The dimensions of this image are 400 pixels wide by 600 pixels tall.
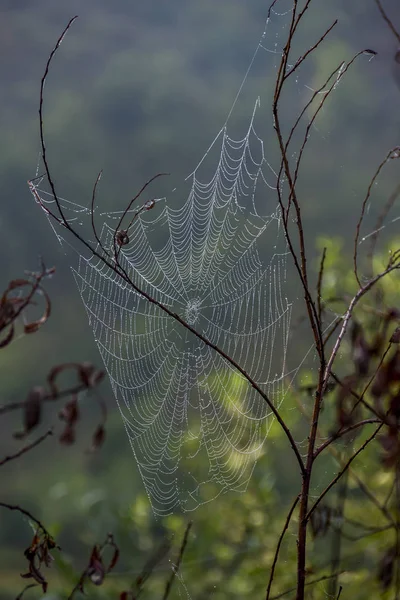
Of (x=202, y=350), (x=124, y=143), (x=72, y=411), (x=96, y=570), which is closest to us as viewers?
(x=72, y=411)

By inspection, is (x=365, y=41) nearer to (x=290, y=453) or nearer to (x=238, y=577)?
(x=290, y=453)

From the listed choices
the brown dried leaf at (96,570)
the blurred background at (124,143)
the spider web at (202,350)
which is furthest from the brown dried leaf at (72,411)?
the blurred background at (124,143)

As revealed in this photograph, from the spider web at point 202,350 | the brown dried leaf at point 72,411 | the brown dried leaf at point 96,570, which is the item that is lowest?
the brown dried leaf at point 96,570

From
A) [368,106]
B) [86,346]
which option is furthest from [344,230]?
[86,346]

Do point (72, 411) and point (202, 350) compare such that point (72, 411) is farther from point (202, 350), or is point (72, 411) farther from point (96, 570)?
point (202, 350)

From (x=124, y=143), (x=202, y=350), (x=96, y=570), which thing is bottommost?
(x=96, y=570)

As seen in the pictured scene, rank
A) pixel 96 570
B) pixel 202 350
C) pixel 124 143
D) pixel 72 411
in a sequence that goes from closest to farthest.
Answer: pixel 72 411, pixel 96 570, pixel 202 350, pixel 124 143

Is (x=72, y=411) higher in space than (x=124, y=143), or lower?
lower

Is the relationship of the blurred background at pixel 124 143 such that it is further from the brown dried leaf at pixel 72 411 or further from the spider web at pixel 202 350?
the brown dried leaf at pixel 72 411

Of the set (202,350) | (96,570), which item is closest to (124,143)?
(202,350)
